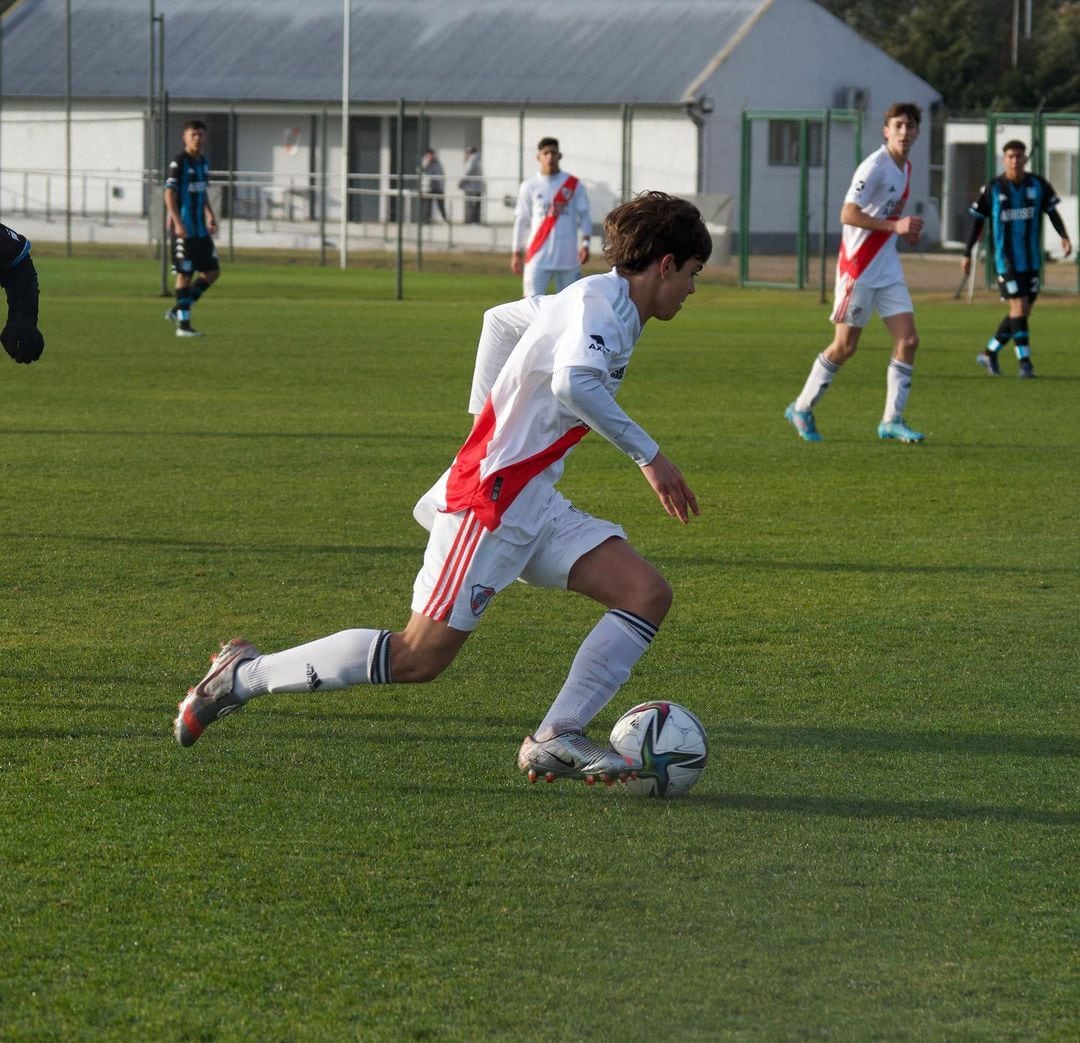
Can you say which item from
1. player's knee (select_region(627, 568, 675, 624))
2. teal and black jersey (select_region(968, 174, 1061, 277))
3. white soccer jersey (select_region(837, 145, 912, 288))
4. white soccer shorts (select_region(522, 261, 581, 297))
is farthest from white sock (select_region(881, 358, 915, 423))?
player's knee (select_region(627, 568, 675, 624))

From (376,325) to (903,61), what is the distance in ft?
122

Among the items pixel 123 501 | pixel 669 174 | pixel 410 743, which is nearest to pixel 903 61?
pixel 669 174

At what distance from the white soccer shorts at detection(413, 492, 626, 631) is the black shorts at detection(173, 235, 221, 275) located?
15.3 metres

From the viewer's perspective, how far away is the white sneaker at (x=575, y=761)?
4.90 metres

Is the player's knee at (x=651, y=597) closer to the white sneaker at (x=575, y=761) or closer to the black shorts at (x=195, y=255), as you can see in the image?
the white sneaker at (x=575, y=761)

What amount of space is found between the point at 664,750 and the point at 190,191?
15956mm

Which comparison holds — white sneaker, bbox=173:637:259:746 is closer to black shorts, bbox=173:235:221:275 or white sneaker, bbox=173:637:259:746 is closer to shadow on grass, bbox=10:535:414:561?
shadow on grass, bbox=10:535:414:561

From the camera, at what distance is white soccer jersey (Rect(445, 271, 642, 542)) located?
476 cm

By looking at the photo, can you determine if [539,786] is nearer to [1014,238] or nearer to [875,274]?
[875,274]

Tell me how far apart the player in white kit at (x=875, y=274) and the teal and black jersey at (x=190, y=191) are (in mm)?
9442

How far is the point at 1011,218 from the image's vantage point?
17.3 metres

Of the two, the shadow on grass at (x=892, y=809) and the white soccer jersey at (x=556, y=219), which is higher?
the white soccer jersey at (x=556, y=219)

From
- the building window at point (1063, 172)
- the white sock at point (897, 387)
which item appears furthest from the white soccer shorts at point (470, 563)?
the building window at point (1063, 172)

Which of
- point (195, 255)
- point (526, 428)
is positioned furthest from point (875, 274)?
point (195, 255)
